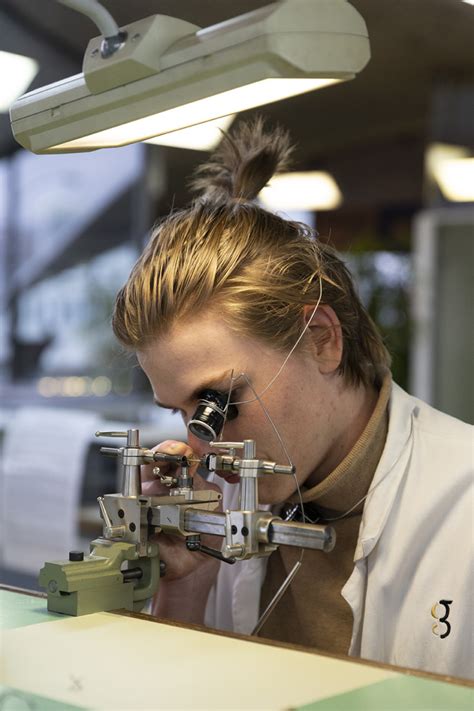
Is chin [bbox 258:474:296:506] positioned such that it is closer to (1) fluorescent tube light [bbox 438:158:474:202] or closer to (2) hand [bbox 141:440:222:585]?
(2) hand [bbox 141:440:222:585]

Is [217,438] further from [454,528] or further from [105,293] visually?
[105,293]

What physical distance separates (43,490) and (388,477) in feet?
7.22

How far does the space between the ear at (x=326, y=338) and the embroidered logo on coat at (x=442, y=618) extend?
40 centimetres

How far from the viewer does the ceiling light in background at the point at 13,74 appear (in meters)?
1.46

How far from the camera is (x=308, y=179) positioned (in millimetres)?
6379

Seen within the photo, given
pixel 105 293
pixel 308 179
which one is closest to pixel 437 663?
pixel 105 293

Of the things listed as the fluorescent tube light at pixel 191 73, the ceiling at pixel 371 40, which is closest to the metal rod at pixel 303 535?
the fluorescent tube light at pixel 191 73

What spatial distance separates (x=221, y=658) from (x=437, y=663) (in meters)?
0.44

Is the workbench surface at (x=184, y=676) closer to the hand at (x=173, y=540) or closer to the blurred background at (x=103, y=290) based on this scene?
the hand at (x=173, y=540)

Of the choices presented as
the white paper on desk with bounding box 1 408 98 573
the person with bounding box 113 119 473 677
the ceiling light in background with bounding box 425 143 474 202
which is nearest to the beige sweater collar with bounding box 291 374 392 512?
the person with bounding box 113 119 473 677

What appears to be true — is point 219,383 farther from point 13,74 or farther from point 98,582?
point 13,74

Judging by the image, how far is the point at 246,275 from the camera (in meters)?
1.48

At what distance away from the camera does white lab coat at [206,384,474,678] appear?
4.67 feet

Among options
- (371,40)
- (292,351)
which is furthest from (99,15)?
(292,351)
